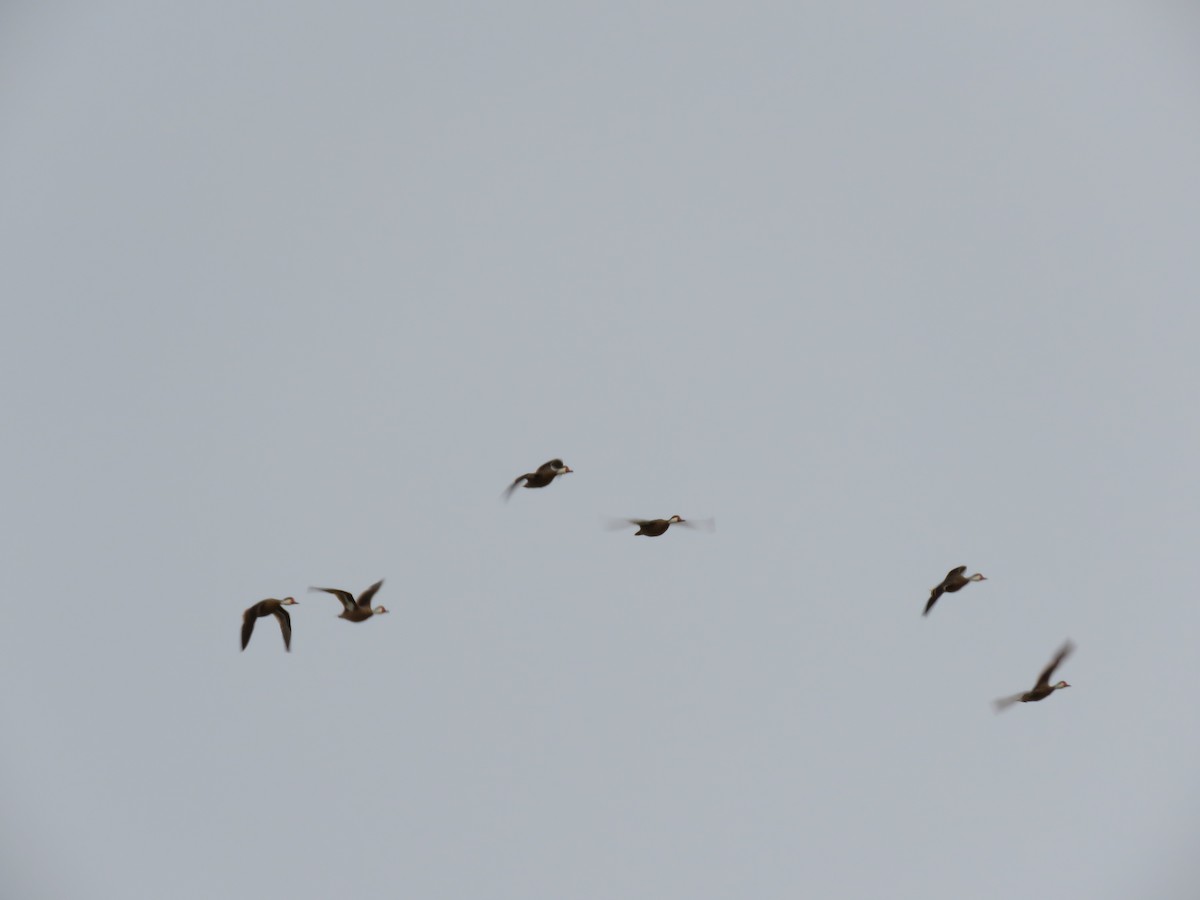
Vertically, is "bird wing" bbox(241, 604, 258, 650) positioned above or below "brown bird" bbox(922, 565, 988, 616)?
below

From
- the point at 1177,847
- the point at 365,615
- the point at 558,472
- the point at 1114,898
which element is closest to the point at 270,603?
the point at 365,615

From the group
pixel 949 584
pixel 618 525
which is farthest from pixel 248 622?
pixel 949 584

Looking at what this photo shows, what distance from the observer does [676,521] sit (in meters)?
43.0

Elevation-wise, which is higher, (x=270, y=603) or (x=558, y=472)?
(x=558, y=472)

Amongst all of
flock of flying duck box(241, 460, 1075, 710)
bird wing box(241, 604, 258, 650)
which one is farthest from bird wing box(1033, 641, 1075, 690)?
bird wing box(241, 604, 258, 650)

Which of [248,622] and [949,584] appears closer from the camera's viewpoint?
[248,622]

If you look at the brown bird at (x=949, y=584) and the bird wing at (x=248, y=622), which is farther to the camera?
the brown bird at (x=949, y=584)

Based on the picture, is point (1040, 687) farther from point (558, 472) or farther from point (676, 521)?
point (558, 472)

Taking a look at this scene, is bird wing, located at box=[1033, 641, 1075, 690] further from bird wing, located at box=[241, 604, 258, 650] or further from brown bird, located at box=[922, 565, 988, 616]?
bird wing, located at box=[241, 604, 258, 650]

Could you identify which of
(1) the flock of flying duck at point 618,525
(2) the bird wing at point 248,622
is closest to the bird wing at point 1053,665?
(1) the flock of flying duck at point 618,525

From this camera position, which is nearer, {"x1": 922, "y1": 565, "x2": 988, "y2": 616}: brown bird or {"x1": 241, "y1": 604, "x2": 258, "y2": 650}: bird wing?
{"x1": 241, "y1": 604, "x2": 258, "y2": 650}: bird wing

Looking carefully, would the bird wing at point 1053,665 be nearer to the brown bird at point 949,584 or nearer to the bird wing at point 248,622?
the brown bird at point 949,584

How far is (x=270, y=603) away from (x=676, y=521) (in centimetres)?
1171

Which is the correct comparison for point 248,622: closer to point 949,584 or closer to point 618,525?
point 618,525
